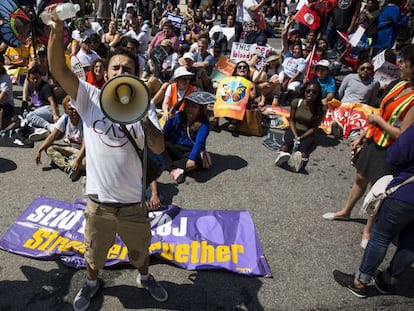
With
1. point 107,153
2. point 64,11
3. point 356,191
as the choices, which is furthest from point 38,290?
point 356,191

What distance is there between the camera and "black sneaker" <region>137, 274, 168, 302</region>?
117 inches

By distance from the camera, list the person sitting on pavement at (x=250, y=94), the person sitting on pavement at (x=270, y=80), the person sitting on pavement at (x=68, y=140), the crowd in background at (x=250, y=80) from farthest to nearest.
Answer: the person sitting on pavement at (x=270, y=80) → the person sitting on pavement at (x=250, y=94) → the person sitting on pavement at (x=68, y=140) → the crowd in background at (x=250, y=80)

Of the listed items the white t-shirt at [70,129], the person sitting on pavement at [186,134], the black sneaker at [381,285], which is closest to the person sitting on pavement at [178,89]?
the person sitting on pavement at [186,134]

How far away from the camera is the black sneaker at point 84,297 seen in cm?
284

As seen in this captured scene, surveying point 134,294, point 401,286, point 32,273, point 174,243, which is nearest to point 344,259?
point 401,286

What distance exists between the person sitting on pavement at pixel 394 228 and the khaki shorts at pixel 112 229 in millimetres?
1711

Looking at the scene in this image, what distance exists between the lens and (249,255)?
353cm

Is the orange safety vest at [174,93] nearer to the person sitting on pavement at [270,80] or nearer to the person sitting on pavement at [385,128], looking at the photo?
the person sitting on pavement at [270,80]

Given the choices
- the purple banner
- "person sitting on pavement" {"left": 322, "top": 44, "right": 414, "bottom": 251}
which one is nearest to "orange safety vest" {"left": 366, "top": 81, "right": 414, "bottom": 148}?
"person sitting on pavement" {"left": 322, "top": 44, "right": 414, "bottom": 251}

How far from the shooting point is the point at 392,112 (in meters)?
3.19

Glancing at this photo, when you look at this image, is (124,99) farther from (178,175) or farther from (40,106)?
(40,106)

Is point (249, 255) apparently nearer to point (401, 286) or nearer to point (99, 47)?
point (401, 286)

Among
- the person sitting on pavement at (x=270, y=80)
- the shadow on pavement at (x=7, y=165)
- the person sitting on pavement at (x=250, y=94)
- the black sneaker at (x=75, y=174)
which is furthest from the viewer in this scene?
the person sitting on pavement at (x=270, y=80)

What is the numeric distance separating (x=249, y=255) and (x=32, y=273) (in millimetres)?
1858
